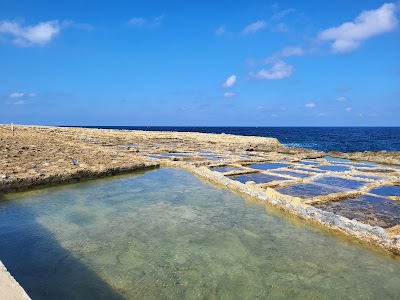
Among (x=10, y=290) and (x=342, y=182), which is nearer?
(x=10, y=290)

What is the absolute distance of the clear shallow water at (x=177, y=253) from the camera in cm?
438

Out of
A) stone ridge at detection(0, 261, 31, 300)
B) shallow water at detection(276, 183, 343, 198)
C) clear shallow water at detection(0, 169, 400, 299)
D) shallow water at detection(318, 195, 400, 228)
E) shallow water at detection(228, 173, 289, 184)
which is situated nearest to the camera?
stone ridge at detection(0, 261, 31, 300)

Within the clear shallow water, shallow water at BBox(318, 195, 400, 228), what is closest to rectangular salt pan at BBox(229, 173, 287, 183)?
shallow water at BBox(318, 195, 400, 228)

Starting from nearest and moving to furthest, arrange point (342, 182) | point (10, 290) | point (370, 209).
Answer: point (10, 290), point (370, 209), point (342, 182)

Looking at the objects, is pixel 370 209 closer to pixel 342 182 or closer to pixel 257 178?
pixel 342 182

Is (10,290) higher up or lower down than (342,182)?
higher up

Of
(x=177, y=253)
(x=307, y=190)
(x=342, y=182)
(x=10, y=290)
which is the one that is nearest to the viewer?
(x=10, y=290)

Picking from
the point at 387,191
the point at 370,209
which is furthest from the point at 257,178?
the point at 370,209

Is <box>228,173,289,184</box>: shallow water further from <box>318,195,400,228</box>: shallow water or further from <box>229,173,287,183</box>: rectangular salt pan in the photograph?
<box>318,195,400,228</box>: shallow water

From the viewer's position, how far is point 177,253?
5.42 meters

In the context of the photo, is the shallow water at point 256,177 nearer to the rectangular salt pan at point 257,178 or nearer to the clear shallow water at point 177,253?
the rectangular salt pan at point 257,178

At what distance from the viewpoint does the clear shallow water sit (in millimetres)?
4379

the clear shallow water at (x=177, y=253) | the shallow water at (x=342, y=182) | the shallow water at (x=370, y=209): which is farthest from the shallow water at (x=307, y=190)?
the clear shallow water at (x=177, y=253)

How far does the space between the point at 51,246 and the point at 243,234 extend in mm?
3601
